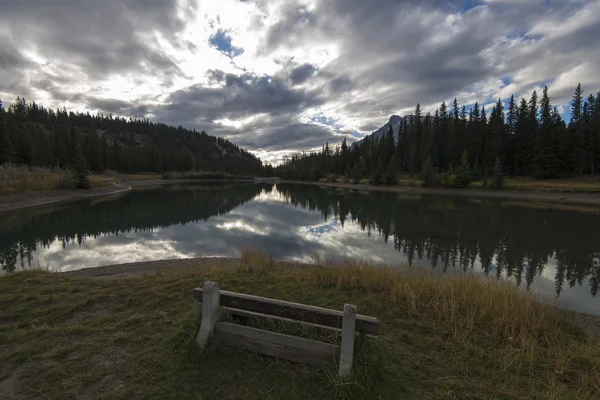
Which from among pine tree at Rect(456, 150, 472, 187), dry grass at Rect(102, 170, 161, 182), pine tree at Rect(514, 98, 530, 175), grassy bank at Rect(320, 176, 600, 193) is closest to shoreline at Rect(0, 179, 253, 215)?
dry grass at Rect(102, 170, 161, 182)

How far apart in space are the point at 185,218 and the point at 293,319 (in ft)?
83.8

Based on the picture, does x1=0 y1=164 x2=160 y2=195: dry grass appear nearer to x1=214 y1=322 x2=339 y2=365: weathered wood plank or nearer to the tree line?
the tree line

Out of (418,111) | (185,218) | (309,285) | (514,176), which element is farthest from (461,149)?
(309,285)

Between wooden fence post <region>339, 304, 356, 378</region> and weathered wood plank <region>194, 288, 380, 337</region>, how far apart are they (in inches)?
5.8

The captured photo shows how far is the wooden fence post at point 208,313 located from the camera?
141 inches

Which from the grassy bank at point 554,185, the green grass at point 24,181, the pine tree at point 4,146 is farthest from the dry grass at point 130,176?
the grassy bank at point 554,185

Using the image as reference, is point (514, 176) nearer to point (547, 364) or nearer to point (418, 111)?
point (418, 111)

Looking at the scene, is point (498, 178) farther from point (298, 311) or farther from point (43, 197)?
point (43, 197)

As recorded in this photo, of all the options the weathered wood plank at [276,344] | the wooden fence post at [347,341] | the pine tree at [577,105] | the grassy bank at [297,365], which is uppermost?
the pine tree at [577,105]

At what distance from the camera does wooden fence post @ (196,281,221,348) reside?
3590 millimetres

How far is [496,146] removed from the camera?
55219mm

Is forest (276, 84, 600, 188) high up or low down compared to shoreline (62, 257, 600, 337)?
up

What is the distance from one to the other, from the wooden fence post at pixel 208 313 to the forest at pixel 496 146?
184ft

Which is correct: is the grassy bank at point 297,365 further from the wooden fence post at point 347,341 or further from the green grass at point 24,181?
the green grass at point 24,181
